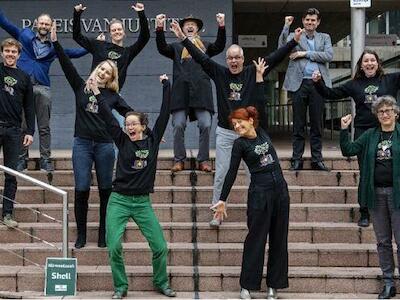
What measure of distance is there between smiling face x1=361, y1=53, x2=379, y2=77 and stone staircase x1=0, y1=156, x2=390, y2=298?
62.1 inches

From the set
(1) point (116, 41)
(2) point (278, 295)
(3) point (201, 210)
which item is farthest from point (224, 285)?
(1) point (116, 41)

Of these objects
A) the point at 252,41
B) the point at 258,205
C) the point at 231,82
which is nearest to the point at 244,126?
the point at 258,205

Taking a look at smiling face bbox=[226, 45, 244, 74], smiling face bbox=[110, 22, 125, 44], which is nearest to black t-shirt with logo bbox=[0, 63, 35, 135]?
smiling face bbox=[110, 22, 125, 44]

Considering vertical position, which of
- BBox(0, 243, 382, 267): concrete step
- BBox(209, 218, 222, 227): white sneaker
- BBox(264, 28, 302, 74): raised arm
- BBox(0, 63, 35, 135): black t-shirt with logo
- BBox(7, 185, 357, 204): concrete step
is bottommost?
BBox(0, 243, 382, 267): concrete step

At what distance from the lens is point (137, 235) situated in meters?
6.82

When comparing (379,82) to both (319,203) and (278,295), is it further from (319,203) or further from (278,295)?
(278,295)

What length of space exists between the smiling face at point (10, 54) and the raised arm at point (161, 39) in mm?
1589

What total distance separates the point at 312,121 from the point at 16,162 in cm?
363

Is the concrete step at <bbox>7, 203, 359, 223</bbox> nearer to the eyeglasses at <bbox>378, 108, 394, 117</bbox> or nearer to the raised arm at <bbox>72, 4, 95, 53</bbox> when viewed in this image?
the eyeglasses at <bbox>378, 108, 394, 117</bbox>

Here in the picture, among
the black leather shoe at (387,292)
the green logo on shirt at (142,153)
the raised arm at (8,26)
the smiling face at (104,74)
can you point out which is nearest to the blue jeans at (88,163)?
the smiling face at (104,74)

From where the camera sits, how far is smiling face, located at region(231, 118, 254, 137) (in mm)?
5648

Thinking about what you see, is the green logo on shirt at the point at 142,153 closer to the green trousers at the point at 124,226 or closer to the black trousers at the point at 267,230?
the green trousers at the point at 124,226

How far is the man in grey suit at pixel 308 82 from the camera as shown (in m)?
7.71

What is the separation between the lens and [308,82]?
25.5 feet
